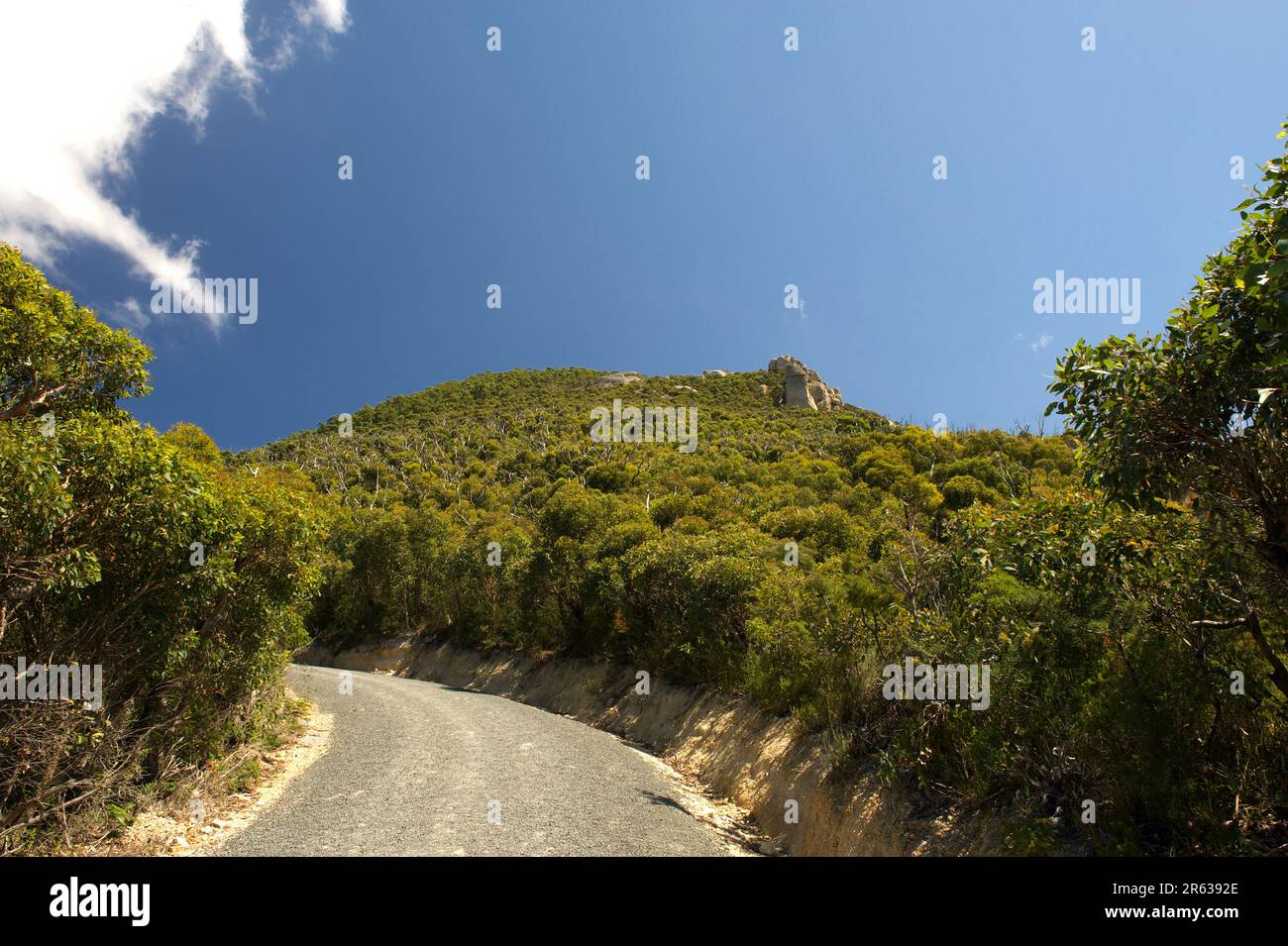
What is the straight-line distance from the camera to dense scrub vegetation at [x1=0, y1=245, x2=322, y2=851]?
621 cm

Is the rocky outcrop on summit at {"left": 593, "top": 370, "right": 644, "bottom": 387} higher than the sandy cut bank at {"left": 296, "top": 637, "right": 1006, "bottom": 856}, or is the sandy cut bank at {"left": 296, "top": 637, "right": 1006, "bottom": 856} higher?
the rocky outcrop on summit at {"left": 593, "top": 370, "right": 644, "bottom": 387}

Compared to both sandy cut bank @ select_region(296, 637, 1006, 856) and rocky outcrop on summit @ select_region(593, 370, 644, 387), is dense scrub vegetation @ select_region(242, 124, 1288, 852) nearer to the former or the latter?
sandy cut bank @ select_region(296, 637, 1006, 856)

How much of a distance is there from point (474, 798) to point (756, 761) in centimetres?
575

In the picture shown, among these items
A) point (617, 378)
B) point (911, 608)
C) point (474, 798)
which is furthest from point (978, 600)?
point (617, 378)

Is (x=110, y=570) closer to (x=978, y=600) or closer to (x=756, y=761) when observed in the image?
(x=978, y=600)

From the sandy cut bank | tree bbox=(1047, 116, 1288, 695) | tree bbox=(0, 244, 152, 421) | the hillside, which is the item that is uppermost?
tree bbox=(0, 244, 152, 421)

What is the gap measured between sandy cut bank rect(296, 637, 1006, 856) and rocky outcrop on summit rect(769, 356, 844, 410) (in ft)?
220

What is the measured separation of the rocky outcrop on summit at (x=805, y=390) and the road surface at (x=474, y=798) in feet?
248

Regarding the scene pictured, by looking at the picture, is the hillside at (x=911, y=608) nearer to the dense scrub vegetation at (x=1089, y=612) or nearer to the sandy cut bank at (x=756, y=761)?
the dense scrub vegetation at (x=1089, y=612)

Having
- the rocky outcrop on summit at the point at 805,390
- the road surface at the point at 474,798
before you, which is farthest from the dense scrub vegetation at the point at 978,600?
the rocky outcrop on summit at the point at 805,390

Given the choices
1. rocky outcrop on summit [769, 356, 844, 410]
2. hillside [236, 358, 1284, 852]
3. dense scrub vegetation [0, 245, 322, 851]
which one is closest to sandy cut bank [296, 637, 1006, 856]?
hillside [236, 358, 1284, 852]
